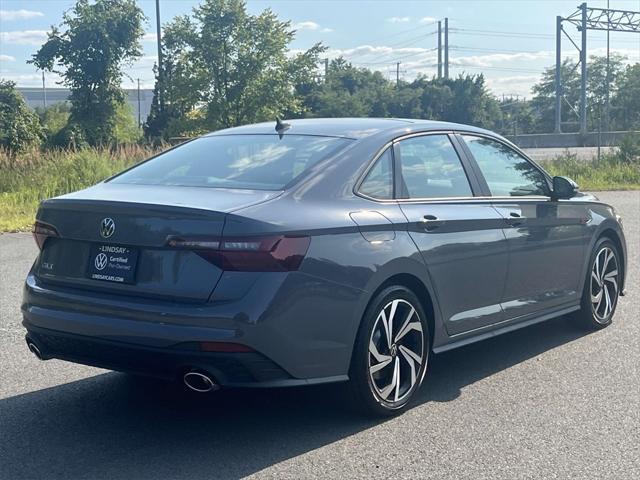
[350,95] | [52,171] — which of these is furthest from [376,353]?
[350,95]

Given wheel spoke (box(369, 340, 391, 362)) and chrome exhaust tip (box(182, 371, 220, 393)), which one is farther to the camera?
wheel spoke (box(369, 340, 391, 362))

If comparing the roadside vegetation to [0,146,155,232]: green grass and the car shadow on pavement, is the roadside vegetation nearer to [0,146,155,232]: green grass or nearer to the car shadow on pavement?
[0,146,155,232]: green grass

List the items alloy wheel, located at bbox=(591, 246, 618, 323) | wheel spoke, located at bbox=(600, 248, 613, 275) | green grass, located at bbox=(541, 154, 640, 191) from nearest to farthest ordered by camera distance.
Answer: alloy wheel, located at bbox=(591, 246, 618, 323) < wheel spoke, located at bbox=(600, 248, 613, 275) < green grass, located at bbox=(541, 154, 640, 191)

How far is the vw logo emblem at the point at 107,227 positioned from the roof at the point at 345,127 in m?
1.41

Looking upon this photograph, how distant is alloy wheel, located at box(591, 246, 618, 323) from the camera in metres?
6.68

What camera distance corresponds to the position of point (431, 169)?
5203mm

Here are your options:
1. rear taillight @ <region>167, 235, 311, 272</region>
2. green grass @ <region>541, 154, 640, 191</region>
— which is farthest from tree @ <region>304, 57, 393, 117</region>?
rear taillight @ <region>167, 235, 311, 272</region>

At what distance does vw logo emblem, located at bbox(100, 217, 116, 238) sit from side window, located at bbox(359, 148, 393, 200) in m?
1.34

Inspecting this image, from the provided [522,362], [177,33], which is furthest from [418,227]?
[177,33]

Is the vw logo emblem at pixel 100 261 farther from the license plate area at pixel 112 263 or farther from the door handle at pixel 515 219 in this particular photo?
the door handle at pixel 515 219

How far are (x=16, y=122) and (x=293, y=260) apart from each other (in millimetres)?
46186

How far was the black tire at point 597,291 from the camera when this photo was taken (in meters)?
6.58

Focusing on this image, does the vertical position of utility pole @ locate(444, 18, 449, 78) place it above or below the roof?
above

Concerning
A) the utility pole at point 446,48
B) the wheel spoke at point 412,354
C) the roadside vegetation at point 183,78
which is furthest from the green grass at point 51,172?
the utility pole at point 446,48
